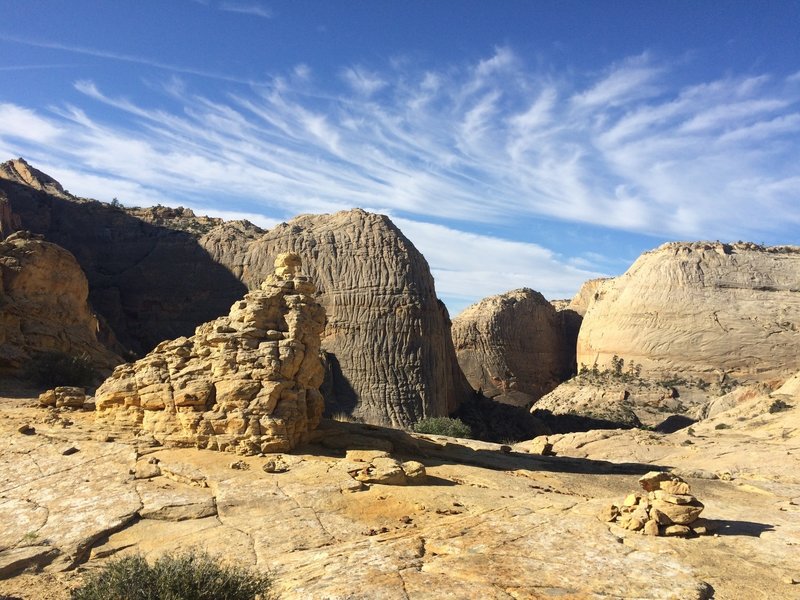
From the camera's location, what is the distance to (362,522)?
9664 mm

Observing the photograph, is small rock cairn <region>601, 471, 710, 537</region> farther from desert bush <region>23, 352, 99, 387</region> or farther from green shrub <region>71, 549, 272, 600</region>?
desert bush <region>23, 352, 99, 387</region>

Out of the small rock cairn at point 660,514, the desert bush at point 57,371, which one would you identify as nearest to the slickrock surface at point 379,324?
the desert bush at point 57,371

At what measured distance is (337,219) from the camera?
37812 mm

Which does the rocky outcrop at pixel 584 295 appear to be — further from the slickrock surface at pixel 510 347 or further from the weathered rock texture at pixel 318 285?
the weathered rock texture at pixel 318 285

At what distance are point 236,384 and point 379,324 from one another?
2114 cm

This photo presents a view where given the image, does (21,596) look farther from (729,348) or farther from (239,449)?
(729,348)

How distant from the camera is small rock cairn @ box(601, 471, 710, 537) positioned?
944 cm

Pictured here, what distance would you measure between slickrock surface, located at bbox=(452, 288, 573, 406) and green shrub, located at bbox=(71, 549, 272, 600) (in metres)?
38.0

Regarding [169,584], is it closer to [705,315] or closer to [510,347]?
[510,347]

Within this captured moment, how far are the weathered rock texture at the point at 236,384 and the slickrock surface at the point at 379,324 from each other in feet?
54.9

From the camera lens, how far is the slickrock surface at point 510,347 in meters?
45.0

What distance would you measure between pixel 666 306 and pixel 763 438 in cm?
2443

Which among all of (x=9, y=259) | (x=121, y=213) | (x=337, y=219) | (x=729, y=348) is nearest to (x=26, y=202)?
(x=121, y=213)

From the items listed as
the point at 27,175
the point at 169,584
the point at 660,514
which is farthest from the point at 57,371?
the point at 27,175
